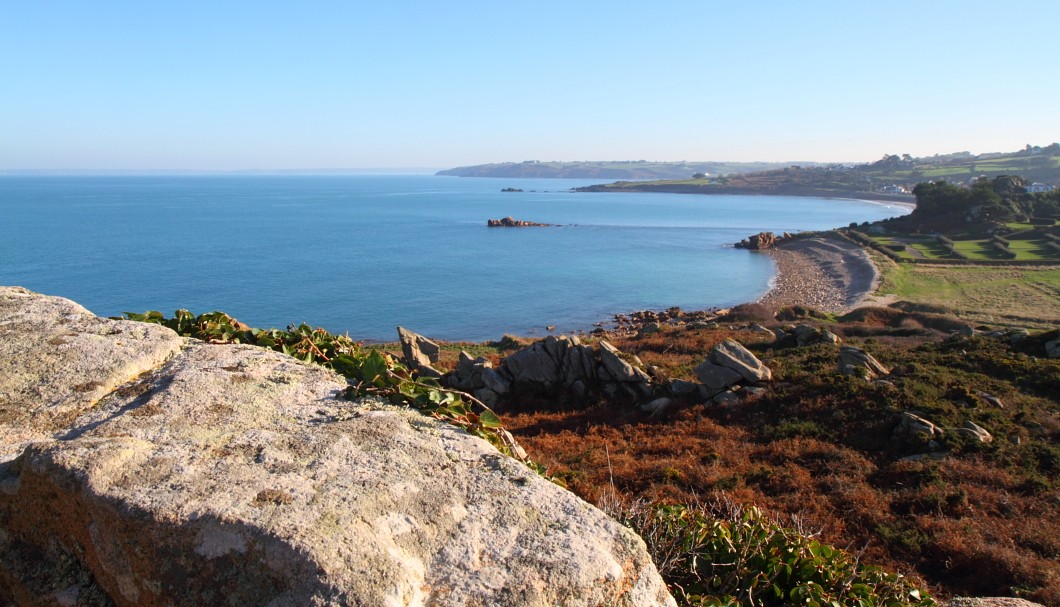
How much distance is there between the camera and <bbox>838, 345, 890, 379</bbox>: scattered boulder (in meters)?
17.6

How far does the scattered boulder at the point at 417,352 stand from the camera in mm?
19906

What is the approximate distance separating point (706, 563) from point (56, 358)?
143 inches

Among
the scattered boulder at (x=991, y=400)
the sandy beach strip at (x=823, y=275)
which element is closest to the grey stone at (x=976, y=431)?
the scattered boulder at (x=991, y=400)

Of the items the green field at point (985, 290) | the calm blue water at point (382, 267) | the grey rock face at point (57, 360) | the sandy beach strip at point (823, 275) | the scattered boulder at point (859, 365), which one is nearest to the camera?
the grey rock face at point (57, 360)

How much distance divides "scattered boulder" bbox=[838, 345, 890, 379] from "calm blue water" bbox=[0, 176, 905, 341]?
104 feet

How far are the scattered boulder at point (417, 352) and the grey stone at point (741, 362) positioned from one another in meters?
7.89

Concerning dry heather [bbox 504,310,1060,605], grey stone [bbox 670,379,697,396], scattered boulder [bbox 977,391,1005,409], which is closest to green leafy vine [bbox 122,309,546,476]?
dry heather [bbox 504,310,1060,605]

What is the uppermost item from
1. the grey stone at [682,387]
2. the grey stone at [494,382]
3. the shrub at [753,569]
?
A: the shrub at [753,569]

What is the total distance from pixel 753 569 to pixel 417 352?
1880cm

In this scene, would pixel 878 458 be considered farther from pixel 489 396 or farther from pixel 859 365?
pixel 489 396

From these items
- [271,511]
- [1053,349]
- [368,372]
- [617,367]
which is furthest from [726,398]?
[271,511]

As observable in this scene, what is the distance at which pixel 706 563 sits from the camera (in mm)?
3334

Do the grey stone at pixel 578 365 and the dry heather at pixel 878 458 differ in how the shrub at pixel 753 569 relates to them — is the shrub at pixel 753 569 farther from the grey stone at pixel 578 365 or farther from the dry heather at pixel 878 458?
the grey stone at pixel 578 365

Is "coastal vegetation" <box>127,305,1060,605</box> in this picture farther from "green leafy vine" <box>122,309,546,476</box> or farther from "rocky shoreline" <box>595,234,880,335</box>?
"rocky shoreline" <box>595,234,880,335</box>
